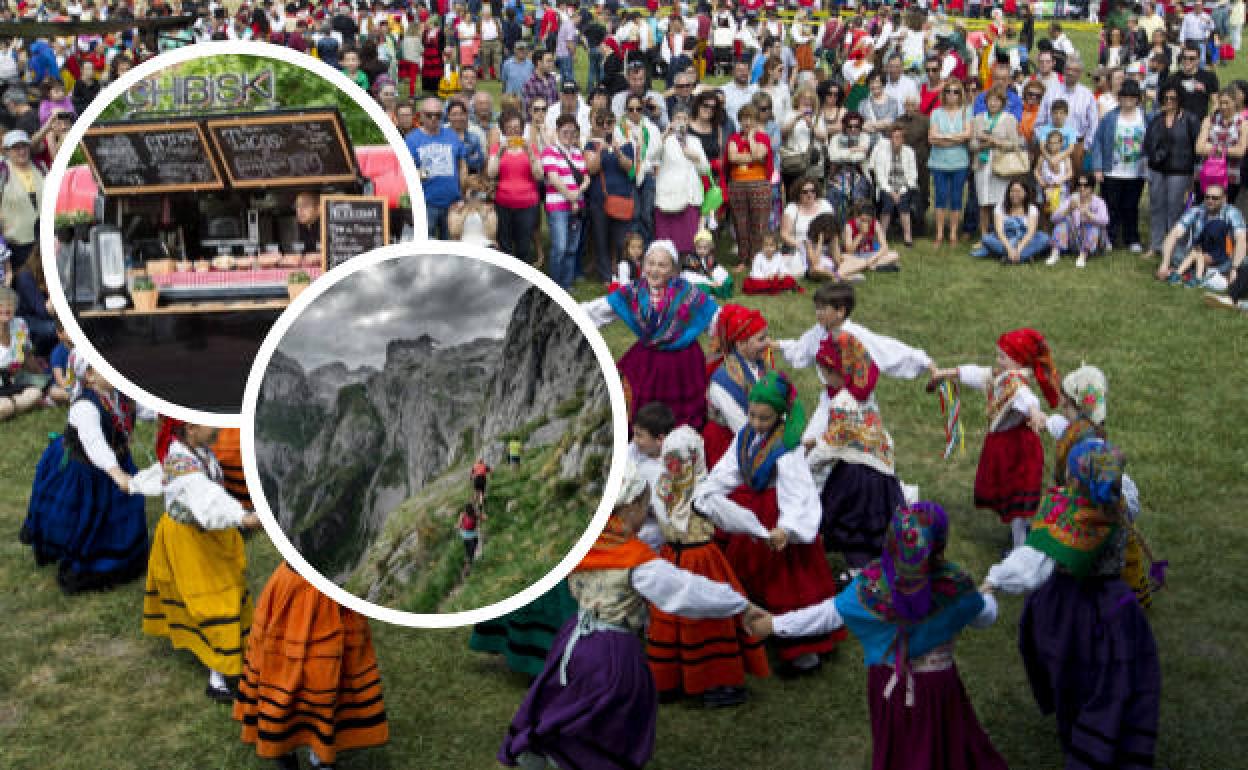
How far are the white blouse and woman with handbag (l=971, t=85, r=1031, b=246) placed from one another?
8883 millimetres

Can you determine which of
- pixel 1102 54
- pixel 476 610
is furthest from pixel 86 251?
pixel 1102 54

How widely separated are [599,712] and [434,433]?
2326 mm

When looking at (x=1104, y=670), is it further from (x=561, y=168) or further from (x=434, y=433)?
(x=561, y=168)

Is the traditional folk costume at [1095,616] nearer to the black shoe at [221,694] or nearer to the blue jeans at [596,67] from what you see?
the black shoe at [221,694]

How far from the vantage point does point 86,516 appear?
7.40 meters

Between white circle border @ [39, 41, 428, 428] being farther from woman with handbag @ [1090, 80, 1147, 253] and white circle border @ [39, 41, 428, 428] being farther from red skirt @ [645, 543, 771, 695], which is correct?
woman with handbag @ [1090, 80, 1147, 253]

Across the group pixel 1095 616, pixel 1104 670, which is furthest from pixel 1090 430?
pixel 1104 670

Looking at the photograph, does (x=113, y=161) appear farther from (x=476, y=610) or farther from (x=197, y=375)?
(x=476, y=610)

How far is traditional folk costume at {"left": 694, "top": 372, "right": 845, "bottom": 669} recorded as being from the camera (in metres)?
5.85

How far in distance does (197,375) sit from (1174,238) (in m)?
12.2

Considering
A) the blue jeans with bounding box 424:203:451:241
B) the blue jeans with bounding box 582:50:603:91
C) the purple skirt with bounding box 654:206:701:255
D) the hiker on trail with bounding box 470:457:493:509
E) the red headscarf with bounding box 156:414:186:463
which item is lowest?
the red headscarf with bounding box 156:414:186:463

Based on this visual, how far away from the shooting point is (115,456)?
23.6 feet

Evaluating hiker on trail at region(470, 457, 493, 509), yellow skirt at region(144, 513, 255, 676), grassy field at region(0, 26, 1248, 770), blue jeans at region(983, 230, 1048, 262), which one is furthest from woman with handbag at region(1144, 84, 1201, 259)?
hiker on trail at region(470, 457, 493, 509)

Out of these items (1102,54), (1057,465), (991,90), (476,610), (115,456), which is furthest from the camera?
(1102,54)
